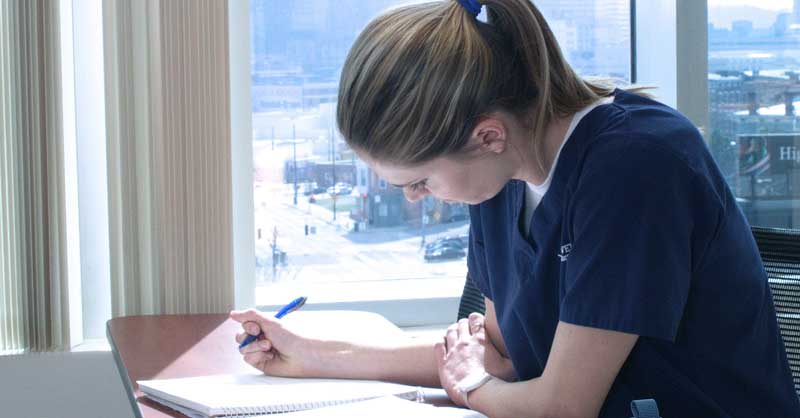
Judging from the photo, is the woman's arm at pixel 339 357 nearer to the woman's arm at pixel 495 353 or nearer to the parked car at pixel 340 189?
the woman's arm at pixel 495 353

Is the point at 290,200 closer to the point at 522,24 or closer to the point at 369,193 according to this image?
the point at 369,193

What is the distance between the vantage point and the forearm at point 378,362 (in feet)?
4.66

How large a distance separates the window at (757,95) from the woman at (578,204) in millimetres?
1392

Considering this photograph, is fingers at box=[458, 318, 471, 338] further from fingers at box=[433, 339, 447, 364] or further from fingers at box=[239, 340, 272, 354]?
fingers at box=[239, 340, 272, 354]

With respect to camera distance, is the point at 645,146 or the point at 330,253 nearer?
the point at 645,146

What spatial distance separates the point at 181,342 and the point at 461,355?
1.89ft

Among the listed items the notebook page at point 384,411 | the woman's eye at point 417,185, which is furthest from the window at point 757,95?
the notebook page at point 384,411

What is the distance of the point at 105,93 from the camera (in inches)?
80.3

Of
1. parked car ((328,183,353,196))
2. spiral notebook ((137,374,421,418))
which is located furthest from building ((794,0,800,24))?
spiral notebook ((137,374,421,418))

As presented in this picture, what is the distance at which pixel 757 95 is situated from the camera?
2529 mm

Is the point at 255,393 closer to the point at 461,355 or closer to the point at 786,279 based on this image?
the point at 461,355

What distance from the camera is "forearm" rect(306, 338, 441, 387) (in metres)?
1.42

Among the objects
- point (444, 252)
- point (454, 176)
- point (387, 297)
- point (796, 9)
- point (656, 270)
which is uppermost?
point (796, 9)

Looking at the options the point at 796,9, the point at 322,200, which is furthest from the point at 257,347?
the point at 796,9
